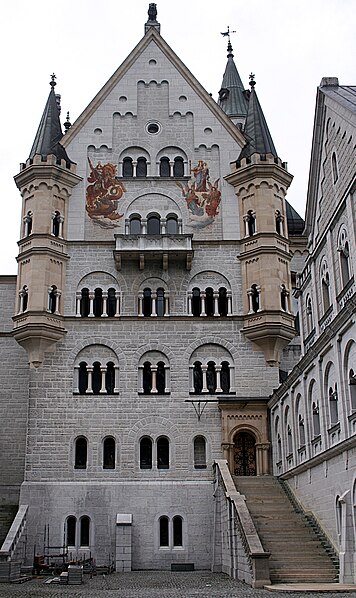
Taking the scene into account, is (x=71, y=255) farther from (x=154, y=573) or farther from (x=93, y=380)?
(x=154, y=573)

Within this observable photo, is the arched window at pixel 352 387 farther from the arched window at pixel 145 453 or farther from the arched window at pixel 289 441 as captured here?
the arched window at pixel 145 453

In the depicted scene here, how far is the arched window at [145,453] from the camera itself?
3734cm

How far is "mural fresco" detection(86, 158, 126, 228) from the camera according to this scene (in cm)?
4125

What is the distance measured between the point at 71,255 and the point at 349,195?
19.7 m

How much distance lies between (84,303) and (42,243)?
3862mm

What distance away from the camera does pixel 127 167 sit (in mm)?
42625

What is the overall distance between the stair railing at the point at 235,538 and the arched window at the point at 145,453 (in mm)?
3588

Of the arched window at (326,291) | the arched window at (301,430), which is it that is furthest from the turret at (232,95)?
the arched window at (301,430)

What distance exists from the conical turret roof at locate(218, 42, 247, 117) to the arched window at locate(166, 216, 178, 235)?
64.3ft

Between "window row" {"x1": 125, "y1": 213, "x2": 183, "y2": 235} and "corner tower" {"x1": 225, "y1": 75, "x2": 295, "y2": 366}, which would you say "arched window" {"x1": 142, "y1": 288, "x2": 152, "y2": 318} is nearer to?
"window row" {"x1": 125, "y1": 213, "x2": 183, "y2": 235}

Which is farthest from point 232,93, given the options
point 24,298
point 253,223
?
point 24,298

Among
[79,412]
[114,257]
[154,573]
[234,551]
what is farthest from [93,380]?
[234,551]

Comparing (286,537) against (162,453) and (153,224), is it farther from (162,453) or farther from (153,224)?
(153,224)

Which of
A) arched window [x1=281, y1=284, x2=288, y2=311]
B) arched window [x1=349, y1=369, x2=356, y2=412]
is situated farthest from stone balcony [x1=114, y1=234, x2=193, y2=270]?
arched window [x1=349, y1=369, x2=356, y2=412]
